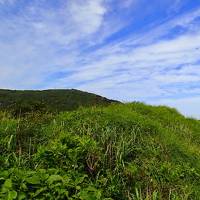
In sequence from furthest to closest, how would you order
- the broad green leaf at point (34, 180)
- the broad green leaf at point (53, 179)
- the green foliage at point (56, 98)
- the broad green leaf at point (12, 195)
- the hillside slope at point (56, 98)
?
the hillside slope at point (56, 98), the green foliage at point (56, 98), the broad green leaf at point (53, 179), the broad green leaf at point (34, 180), the broad green leaf at point (12, 195)

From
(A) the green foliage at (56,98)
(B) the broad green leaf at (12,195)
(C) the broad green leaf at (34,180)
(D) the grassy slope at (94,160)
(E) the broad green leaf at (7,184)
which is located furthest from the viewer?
(A) the green foliage at (56,98)

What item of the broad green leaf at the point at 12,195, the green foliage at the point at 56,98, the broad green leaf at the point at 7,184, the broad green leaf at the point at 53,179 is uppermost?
the green foliage at the point at 56,98

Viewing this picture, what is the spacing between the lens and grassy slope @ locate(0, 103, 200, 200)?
7758 mm

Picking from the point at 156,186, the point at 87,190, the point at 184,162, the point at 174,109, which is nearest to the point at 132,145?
the point at 184,162

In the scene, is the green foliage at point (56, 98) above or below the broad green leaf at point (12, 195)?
above

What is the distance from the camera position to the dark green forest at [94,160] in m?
7.74

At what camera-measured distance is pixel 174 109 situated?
76.7 ft

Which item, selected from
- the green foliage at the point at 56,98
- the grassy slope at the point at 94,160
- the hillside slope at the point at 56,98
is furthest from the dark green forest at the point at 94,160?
the hillside slope at the point at 56,98

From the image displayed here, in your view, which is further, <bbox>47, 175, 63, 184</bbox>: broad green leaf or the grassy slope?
the grassy slope

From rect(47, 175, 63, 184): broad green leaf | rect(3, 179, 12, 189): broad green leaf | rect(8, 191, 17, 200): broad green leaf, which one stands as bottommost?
rect(8, 191, 17, 200): broad green leaf

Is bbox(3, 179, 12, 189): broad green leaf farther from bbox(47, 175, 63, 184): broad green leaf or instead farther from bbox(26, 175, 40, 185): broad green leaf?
bbox(47, 175, 63, 184): broad green leaf

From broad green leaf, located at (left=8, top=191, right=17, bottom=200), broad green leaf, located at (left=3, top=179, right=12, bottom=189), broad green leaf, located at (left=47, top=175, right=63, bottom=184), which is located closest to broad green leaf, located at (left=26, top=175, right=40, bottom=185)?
broad green leaf, located at (left=47, top=175, right=63, bottom=184)

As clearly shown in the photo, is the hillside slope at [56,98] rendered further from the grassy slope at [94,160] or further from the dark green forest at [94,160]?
the grassy slope at [94,160]

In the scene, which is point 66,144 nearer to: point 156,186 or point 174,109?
point 156,186
